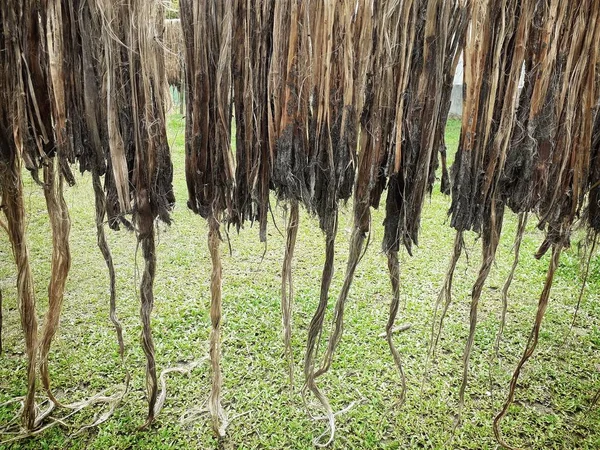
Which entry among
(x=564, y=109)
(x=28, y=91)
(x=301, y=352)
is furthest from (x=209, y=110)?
(x=301, y=352)

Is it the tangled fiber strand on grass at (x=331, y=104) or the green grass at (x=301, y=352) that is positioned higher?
the tangled fiber strand on grass at (x=331, y=104)

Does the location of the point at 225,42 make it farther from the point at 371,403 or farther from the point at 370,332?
the point at 370,332

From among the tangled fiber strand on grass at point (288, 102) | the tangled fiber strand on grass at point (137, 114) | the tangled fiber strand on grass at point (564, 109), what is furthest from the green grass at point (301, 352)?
the tangled fiber strand on grass at point (564, 109)

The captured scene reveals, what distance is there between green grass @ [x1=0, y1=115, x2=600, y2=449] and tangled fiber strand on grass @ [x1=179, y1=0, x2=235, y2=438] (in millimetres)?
243

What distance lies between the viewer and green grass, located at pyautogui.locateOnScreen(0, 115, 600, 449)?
76.8 inches

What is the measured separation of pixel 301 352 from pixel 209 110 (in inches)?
67.0

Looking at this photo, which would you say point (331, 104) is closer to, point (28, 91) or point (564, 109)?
point (564, 109)

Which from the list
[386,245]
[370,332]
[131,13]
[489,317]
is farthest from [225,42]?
[489,317]

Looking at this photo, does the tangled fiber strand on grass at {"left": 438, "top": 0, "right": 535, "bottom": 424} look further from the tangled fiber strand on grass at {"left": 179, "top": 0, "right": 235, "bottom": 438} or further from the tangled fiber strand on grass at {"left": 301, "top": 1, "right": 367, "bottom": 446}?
the tangled fiber strand on grass at {"left": 179, "top": 0, "right": 235, "bottom": 438}

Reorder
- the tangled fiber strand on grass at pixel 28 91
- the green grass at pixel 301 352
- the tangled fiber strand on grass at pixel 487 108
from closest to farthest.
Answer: the tangled fiber strand on grass at pixel 487 108, the tangled fiber strand on grass at pixel 28 91, the green grass at pixel 301 352

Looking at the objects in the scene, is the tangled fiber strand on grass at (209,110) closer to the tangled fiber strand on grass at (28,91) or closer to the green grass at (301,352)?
the green grass at (301,352)

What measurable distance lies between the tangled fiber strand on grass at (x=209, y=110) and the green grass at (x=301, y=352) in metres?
0.24

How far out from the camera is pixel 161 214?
1.29 meters

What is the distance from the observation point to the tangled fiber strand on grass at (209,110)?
41.0 inches
